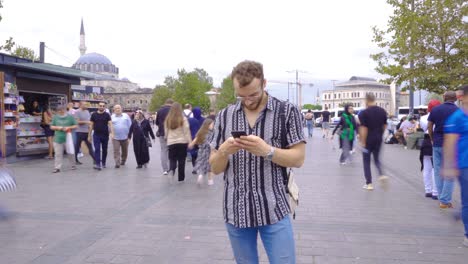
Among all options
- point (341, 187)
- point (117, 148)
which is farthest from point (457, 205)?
point (117, 148)

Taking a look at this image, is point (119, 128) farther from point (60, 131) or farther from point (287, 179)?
point (287, 179)

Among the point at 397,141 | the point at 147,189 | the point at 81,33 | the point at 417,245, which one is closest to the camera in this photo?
the point at 417,245

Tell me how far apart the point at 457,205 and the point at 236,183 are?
6.06 metres

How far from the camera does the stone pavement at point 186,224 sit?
488 centimetres

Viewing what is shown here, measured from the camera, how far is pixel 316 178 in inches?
417

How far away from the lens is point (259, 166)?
2.72 metres

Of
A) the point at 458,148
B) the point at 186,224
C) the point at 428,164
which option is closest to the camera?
the point at 458,148

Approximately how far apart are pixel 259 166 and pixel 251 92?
1.45 feet

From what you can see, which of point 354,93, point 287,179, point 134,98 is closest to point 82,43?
point 134,98

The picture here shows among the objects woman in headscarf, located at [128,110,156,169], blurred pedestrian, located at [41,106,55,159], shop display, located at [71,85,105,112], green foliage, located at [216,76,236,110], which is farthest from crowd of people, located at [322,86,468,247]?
green foliage, located at [216,76,236,110]

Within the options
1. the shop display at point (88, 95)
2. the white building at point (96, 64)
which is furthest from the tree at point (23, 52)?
the white building at point (96, 64)

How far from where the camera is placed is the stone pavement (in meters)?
4.88

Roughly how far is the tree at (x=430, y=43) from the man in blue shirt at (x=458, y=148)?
16.4 m

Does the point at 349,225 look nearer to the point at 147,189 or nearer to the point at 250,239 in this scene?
the point at 250,239
